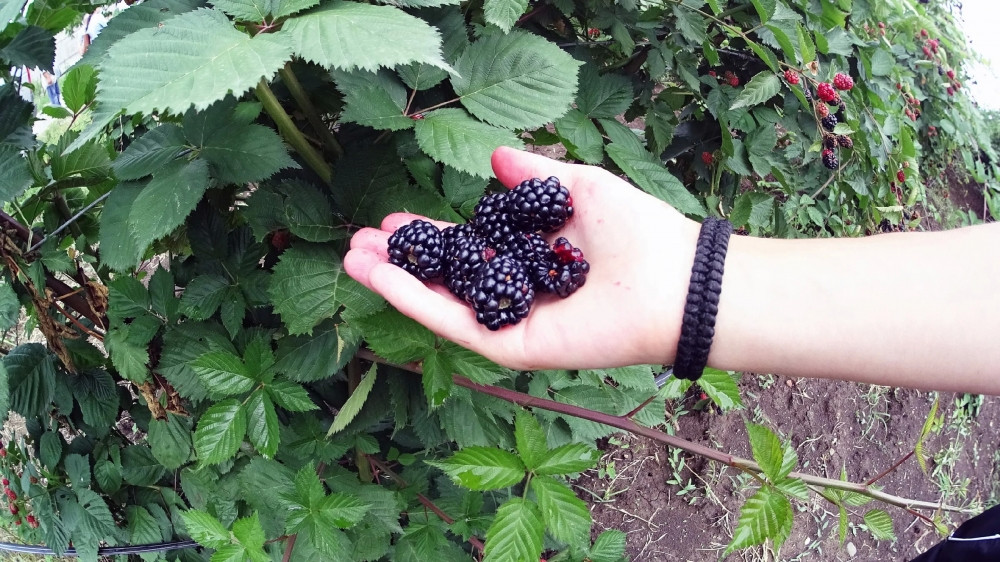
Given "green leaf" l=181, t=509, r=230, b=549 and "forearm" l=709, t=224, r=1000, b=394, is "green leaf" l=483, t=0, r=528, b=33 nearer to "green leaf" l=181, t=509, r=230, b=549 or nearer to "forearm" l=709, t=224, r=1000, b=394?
"forearm" l=709, t=224, r=1000, b=394

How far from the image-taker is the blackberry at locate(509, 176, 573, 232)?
1163mm

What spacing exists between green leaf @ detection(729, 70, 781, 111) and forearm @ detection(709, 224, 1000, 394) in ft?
1.63

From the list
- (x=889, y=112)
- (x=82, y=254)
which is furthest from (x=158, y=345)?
(x=889, y=112)

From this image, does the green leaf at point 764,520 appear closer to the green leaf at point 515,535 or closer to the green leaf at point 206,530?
the green leaf at point 515,535

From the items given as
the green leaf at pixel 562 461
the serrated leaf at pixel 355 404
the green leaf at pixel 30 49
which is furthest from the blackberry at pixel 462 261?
the green leaf at pixel 30 49

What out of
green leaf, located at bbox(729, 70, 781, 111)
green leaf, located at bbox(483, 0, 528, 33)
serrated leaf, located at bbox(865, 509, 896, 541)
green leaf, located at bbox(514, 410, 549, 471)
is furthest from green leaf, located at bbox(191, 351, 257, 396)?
green leaf, located at bbox(729, 70, 781, 111)

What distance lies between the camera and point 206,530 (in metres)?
0.98

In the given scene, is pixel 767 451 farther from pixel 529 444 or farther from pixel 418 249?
pixel 418 249

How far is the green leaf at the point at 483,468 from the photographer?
34.0 inches

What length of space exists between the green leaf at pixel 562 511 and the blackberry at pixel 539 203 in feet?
1.71

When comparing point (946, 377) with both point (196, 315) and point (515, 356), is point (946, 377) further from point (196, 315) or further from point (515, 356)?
point (196, 315)

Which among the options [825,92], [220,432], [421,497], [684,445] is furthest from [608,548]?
[825,92]

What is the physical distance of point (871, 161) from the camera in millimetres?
1741

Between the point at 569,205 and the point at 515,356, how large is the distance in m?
0.38
